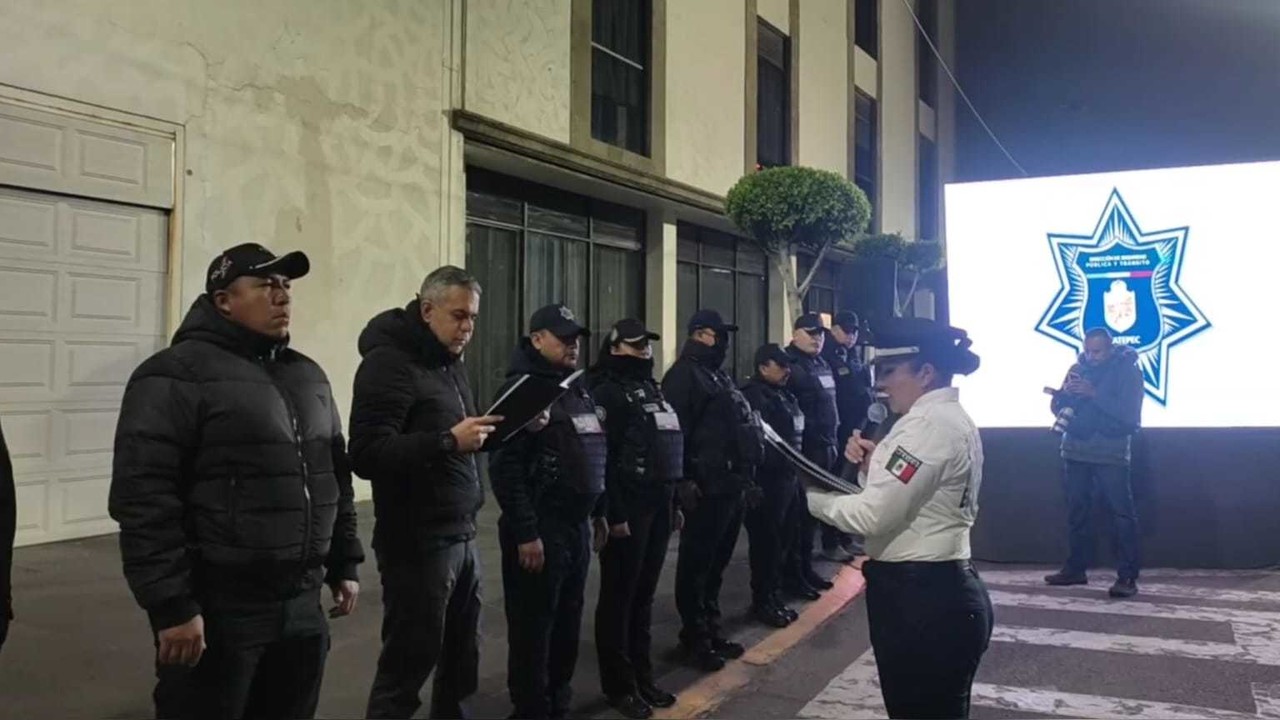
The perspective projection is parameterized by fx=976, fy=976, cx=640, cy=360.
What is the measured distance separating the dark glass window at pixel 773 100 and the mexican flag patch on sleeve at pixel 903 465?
50.0 ft

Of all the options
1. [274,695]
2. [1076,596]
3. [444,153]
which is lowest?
[1076,596]

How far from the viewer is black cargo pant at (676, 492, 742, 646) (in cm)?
587

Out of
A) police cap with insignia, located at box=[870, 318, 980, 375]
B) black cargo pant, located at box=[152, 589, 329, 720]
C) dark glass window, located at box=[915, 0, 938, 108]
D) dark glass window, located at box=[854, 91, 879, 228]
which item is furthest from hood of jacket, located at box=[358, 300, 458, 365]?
dark glass window, located at box=[915, 0, 938, 108]

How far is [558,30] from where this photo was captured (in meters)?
12.7

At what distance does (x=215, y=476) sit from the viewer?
2.87 m

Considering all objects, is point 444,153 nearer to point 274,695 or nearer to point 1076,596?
point 1076,596

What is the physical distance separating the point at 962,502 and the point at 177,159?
719 cm

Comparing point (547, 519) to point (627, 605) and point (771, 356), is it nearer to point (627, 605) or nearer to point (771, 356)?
point (627, 605)

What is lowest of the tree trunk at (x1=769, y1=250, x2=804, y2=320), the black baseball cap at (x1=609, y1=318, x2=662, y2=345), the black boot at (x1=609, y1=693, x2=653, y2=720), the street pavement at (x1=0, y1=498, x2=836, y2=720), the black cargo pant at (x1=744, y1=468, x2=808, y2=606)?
the black boot at (x1=609, y1=693, x2=653, y2=720)

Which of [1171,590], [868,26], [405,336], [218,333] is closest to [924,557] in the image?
[405,336]

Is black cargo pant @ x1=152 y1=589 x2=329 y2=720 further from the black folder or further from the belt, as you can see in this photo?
the belt

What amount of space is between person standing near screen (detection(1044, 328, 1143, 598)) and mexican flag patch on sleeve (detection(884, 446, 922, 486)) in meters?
5.42

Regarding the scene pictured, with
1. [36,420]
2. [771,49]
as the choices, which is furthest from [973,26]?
[36,420]

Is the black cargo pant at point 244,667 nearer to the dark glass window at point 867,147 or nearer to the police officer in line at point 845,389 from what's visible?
the police officer in line at point 845,389
